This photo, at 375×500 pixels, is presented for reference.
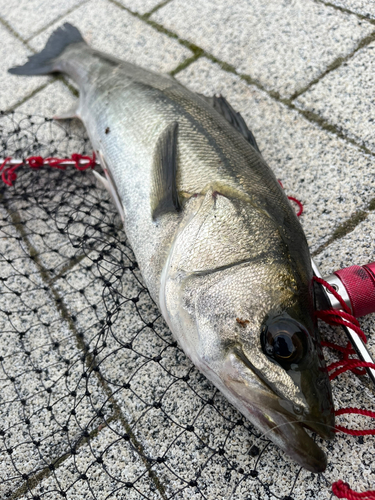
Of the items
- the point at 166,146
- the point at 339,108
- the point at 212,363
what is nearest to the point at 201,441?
the point at 212,363

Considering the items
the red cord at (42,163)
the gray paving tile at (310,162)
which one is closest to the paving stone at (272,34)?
the gray paving tile at (310,162)

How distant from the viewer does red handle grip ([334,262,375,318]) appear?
1.99 meters

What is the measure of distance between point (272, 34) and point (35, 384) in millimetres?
3448

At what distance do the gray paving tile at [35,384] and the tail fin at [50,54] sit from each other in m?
2.12

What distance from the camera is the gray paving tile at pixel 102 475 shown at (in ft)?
6.49

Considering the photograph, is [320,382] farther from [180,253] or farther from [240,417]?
[180,253]

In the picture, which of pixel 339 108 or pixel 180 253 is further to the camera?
pixel 339 108

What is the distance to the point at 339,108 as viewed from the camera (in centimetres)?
307

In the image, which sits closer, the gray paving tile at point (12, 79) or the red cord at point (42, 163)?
the red cord at point (42, 163)

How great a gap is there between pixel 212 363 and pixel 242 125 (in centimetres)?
172

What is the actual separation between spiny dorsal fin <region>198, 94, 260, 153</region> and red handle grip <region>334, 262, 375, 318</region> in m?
1.07

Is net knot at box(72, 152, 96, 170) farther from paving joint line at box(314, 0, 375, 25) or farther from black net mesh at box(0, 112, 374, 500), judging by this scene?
paving joint line at box(314, 0, 375, 25)

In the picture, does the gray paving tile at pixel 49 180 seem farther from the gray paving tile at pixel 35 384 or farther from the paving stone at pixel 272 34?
the paving stone at pixel 272 34

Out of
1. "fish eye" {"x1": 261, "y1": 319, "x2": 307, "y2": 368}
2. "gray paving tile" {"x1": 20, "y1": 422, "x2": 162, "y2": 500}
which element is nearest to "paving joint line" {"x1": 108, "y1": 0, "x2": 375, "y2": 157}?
"fish eye" {"x1": 261, "y1": 319, "x2": 307, "y2": 368}
